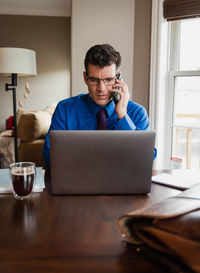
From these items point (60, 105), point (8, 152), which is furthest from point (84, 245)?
point (8, 152)

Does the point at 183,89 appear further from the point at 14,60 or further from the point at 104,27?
the point at 14,60

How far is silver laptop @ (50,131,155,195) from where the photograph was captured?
0.84 meters

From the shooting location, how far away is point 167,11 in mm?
2471

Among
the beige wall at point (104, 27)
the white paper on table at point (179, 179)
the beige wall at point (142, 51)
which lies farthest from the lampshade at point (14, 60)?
the white paper on table at point (179, 179)

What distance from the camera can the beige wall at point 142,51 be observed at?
2580 mm

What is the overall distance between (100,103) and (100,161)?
2.21ft

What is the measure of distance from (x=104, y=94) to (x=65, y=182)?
669mm

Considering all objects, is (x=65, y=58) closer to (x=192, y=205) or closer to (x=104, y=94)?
(x=104, y=94)

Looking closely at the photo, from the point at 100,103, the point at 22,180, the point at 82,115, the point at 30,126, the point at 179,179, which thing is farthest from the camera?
the point at 30,126

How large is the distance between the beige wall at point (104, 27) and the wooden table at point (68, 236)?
2044 mm

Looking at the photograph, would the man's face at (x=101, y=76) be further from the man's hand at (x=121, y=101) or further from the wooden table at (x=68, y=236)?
the wooden table at (x=68, y=236)

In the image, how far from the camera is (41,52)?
219 inches

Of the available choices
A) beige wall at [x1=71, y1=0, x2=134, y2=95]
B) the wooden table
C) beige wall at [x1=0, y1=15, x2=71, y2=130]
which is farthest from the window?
beige wall at [x1=0, y1=15, x2=71, y2=130]

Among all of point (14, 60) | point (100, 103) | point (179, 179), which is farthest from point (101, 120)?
point (14, 60)
